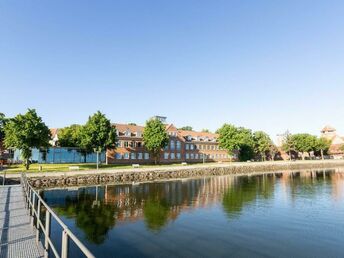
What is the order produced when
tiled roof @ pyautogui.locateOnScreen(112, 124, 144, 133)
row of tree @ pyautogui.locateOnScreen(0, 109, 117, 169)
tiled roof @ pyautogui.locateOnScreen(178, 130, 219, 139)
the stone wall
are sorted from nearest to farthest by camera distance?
the stone wall
row of tree @ pyautogui.locateOnScreen(0, 109, 117, 169)
tiled roof @ pyautogui.locateOnScreen(112, 124, 144, 133)
tiled roof @ pyautogui.locateOnScreen(178, 130, 219, 139)

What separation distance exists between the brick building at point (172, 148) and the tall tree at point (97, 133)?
1521cm

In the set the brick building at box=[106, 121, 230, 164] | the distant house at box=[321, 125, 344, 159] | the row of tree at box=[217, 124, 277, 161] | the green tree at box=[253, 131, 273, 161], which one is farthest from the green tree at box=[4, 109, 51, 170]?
the distant house at box=[321, 125, 344, 159]

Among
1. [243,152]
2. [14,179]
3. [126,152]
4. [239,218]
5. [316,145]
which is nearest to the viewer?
[239,218]

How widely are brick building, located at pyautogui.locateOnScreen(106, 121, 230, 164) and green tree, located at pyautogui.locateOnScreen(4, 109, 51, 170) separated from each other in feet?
89.8

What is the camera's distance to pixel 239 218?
981 inches

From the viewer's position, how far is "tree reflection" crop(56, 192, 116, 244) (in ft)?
67.9

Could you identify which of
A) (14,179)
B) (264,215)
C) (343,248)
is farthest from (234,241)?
(14,179)

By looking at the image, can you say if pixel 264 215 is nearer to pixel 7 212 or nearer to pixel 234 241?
pixel 234 241

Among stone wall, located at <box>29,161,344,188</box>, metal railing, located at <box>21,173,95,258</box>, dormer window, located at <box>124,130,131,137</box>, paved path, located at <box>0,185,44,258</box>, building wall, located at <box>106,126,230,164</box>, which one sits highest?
dormer window, located at <box>124,130,131,137</box>

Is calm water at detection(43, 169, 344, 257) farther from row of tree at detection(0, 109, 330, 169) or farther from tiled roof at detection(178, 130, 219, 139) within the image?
tiled roof at detection(178, 130, 219, 139)

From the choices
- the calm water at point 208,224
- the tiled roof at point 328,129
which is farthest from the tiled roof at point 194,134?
the tiled roof at point 328,129

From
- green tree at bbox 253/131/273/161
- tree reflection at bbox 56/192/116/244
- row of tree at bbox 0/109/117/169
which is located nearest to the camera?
tree reflection at bbox 56/192/116/244

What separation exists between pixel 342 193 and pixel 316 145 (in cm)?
10160

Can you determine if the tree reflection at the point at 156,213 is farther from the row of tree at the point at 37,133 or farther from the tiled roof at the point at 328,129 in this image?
the tiled roof at the point at 328,129
